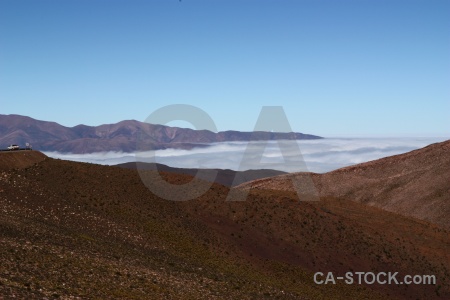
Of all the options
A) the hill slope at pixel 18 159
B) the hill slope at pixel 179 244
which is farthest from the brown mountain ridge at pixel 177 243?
the hill slope at pixel 18 159

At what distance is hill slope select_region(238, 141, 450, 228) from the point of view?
103062 millimetres

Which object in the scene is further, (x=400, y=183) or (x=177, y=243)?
(x=400, y=183)

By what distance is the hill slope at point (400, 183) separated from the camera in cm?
10306

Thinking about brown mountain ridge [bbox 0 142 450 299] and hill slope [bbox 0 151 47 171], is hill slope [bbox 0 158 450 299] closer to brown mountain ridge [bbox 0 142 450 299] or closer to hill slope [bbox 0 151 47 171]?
brown mountain ridge [bbox 0 142 450 299]

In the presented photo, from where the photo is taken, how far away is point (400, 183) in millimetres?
116875

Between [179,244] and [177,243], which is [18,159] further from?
[179,244]

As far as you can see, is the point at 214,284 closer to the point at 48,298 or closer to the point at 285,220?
the point at 48,298

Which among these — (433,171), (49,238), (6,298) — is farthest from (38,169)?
(433,171)

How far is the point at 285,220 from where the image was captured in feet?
204

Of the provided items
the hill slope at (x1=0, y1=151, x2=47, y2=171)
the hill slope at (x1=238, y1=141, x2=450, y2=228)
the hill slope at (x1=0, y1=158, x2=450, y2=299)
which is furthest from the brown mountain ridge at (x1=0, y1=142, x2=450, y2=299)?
the hill slope at (x1=238, y1=141, x2=450, y2=228)

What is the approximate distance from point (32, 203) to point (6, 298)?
26338 millimetres

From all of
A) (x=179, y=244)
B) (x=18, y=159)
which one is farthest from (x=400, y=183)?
(x=18, y=159)

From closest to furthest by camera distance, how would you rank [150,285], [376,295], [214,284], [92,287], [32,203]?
[92,287] < [150,285] < [214,284] < [32,203] < [376,295]

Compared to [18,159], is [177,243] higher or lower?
lower
